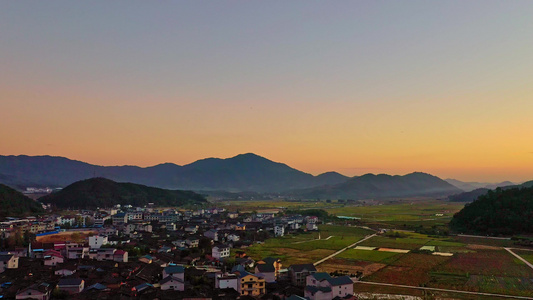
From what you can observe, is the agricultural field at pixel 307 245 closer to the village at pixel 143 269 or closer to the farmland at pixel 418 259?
the farmland at pixel 418 259

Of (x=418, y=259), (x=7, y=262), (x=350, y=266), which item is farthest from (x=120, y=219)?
(x=418, y=259)

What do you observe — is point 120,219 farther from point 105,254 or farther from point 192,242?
point 105,254

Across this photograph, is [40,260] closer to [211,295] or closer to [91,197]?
[211,295]

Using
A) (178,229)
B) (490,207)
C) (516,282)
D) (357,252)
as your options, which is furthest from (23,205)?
(490,207)

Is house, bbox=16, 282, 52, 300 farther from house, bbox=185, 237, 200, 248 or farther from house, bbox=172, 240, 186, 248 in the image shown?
house, bbox=185, 237, 200, 248

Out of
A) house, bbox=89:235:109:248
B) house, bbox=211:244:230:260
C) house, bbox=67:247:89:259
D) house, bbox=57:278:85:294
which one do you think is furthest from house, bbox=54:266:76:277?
house, bbox=211:244:230:260

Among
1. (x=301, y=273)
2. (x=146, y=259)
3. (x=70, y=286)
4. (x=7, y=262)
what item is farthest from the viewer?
(x=146, y=259)

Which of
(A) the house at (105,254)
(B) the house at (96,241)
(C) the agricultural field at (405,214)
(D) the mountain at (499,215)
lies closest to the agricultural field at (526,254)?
(D) the mountain at (499,215)
